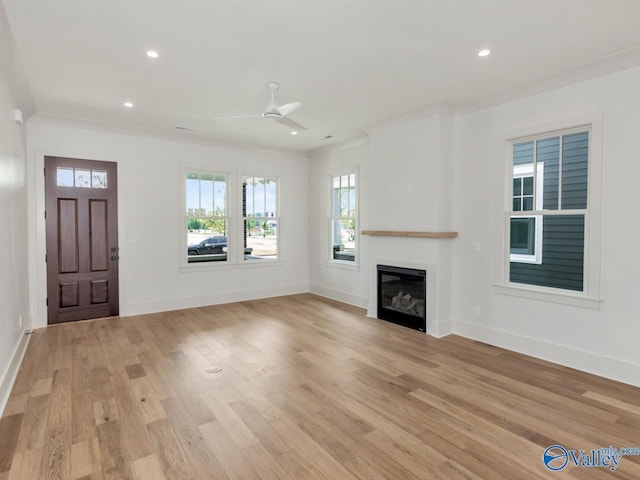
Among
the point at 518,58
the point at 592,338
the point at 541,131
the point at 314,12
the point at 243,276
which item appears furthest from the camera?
the point at 243,276

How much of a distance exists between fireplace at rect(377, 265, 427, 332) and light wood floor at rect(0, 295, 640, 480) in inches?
21.0

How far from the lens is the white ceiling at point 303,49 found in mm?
2588

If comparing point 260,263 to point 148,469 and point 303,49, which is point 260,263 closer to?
point 303,49

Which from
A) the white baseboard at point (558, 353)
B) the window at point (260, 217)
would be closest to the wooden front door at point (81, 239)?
the window at point (260, 217)

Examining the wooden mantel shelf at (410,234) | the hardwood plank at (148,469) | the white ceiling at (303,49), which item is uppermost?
the white ceiling at (303,49)

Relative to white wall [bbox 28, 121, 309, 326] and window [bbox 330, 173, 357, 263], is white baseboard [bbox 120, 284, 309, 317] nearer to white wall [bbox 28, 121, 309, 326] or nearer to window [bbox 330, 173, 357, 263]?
white wall [bbox 28, 121, 309, 326]

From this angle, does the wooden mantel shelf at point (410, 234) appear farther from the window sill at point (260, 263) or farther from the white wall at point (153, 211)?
the white wall at point (153, 211)

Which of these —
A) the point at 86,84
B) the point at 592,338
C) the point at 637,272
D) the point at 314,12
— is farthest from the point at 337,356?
the point at 86,84

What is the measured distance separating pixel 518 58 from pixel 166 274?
5.65 m

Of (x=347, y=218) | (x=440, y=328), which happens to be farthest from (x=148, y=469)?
(x=347, y=218)

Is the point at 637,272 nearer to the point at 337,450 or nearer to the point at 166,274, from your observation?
the point at 337,450

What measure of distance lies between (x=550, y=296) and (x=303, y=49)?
11.5 feet

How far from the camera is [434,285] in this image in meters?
4.71

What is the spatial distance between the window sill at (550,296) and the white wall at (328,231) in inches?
96.2
